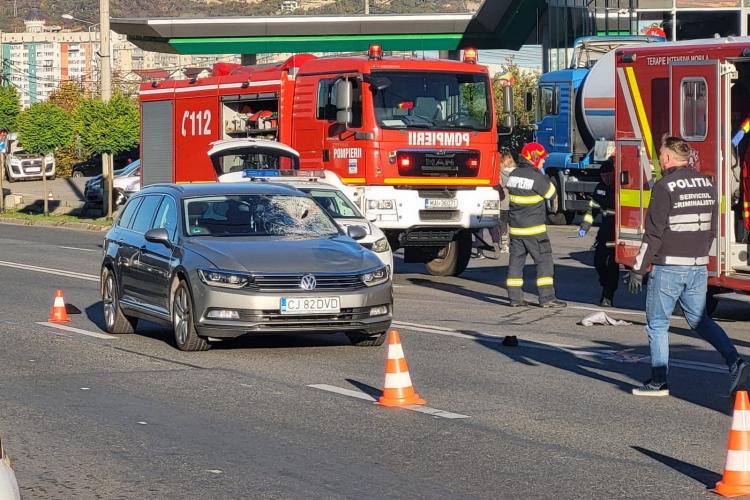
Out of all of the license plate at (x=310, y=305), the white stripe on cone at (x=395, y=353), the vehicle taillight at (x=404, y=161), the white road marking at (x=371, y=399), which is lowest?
the white road marking at (x=371, y=399)

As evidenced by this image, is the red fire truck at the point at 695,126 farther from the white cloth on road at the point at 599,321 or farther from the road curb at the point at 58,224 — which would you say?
the road curb at the point at 58,224

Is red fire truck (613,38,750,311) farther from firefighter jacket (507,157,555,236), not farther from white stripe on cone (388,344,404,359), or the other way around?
white stripe on cone (388,344,404,359)

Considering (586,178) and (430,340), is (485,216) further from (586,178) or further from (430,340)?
(586,178)

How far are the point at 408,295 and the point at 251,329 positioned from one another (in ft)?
22.7

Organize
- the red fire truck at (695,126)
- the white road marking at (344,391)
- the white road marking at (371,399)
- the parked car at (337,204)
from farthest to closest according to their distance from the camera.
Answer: the parked car at (337,204), the red fire truck at (695,126), the white road marking at (344,391), the white road marking at (371,399)

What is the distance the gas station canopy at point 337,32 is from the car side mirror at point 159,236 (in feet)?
115

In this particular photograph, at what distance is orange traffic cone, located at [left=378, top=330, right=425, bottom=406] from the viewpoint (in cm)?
1015

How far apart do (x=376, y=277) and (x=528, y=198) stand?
445cm

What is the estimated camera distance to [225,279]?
1261 centimetres

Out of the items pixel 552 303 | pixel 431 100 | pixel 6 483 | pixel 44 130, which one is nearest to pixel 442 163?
pixel 431 100

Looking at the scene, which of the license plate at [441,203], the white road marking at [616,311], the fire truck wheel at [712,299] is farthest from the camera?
the license plate at [441,203]

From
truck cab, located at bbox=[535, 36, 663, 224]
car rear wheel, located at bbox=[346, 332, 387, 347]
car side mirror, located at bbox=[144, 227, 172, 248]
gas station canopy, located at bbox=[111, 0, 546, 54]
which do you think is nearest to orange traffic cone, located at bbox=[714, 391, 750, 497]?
car rear wheel, located at bbox=[346, 332, 387, 347]

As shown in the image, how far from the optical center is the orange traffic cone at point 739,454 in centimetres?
721

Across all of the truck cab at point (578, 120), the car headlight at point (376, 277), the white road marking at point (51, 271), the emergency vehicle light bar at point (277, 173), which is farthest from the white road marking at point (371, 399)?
the truck cab at point (578, 120)
